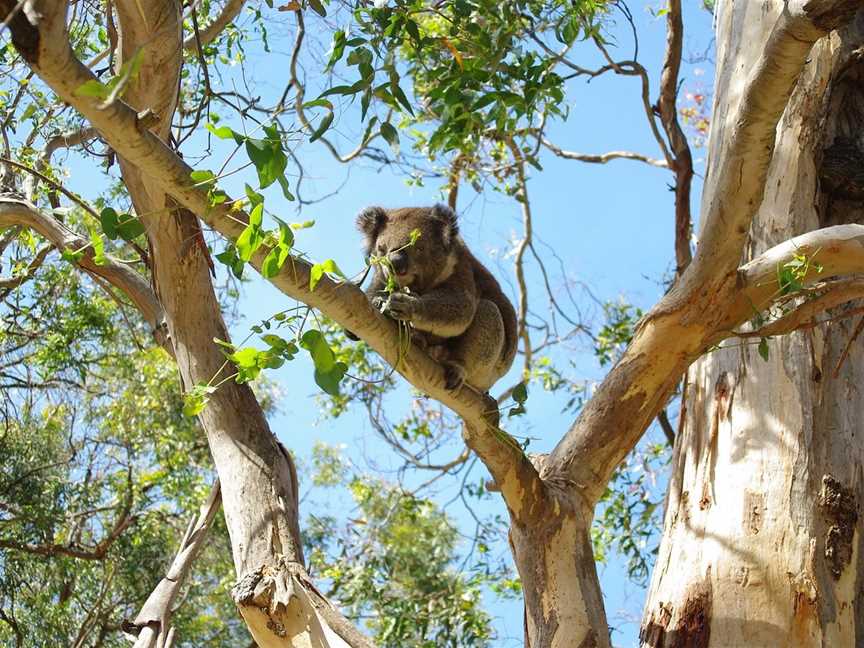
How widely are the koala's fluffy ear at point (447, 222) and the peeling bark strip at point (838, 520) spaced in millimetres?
2251

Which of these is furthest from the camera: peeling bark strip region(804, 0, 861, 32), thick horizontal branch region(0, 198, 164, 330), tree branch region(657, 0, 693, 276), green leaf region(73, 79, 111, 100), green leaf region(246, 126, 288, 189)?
tree branch region(657, 0, 693, 276)

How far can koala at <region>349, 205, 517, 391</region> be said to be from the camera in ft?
15.5

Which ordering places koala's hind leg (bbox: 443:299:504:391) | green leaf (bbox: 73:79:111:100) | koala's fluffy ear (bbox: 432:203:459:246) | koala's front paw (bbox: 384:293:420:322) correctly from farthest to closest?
koala's fluffy ear (bbox: 432:203:459:246)
koala's hind leg (bbox: 443:299:504:391)
koala's front paw (bbox: 384:293:420:322)
green leaf (bbox: 73:79:111:100)

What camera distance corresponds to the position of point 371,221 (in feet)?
18.0

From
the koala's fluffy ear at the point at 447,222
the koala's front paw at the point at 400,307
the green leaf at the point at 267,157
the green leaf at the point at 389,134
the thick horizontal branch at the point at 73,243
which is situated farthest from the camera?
the koala's fluffy ear at the point at 447,222

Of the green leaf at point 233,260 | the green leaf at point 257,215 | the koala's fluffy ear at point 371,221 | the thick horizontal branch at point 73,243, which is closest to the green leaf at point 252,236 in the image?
the green leaf at point 257,215

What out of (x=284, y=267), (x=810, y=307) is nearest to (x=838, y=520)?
(x=810, y=307)

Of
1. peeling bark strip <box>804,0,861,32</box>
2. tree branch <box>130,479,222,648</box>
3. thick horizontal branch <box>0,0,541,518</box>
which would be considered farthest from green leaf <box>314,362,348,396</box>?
peeling bark strip <box>804,0,861,32</box>

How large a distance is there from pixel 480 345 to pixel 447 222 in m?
0.74

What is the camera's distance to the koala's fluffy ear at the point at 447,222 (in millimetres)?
5262

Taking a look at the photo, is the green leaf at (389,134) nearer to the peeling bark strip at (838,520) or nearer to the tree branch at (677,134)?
the peeling bark strip at (838,520)

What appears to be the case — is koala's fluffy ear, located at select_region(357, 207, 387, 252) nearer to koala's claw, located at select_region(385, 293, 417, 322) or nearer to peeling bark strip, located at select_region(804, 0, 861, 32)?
koala's claw, located at select_region(385, 293, 417, 322)

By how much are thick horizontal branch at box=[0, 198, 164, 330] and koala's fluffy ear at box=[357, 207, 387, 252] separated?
4.98 feet

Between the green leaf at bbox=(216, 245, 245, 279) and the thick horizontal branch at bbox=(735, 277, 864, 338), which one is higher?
the thick horizontal branch at bbox=(735, 277, 864, 338)
